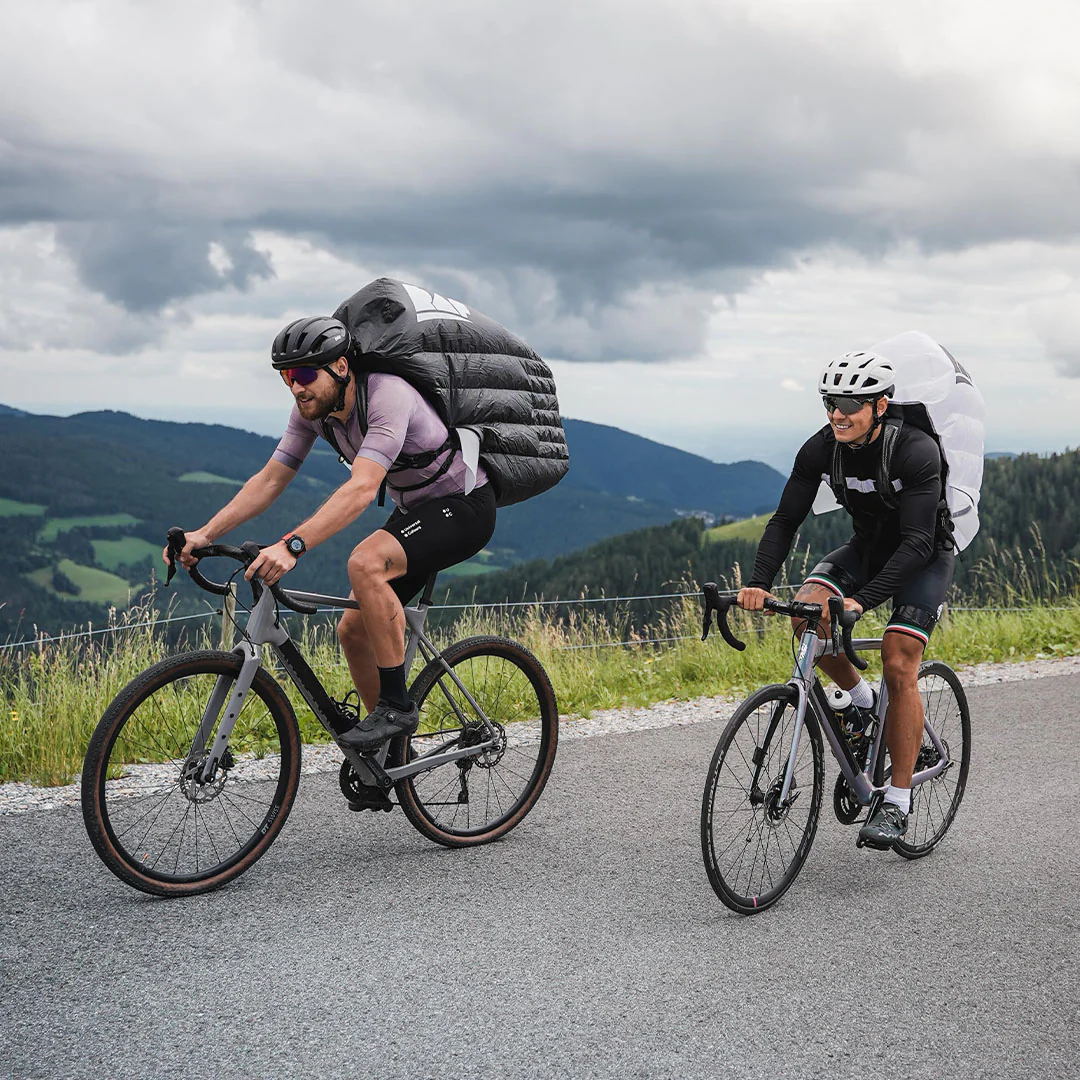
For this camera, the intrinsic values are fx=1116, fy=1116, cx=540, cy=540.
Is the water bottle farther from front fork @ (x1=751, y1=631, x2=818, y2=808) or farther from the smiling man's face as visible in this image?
the smiling man's face

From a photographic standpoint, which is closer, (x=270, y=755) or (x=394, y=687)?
(x=394, y=687)

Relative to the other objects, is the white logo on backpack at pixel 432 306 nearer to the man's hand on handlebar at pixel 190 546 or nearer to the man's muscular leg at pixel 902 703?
the man's hand on handlebar at pixel 190 546

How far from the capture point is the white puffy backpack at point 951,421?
4836 millimetres

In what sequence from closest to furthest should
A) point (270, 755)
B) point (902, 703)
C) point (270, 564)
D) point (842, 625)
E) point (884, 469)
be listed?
point (270, 564) < point (842, 625) < point (884, 469) < point (902, 703) < point (270, 755)

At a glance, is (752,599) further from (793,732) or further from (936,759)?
(936,759)

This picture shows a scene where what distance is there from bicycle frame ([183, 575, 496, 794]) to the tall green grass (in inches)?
9.2

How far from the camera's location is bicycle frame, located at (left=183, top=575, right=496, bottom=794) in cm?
447

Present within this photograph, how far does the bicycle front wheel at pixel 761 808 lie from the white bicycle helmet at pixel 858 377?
1240mm

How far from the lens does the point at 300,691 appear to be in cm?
475

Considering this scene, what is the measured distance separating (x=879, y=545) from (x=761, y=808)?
131 centimetres

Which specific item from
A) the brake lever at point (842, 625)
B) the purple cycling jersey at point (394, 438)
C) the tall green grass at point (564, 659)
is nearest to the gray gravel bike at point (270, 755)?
the tall green grass at point (564, 659)

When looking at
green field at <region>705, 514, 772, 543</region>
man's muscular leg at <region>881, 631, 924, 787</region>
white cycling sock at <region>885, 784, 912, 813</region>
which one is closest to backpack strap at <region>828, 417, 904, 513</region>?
man's muscular leg at <region>881, 631, 924, 787</region>

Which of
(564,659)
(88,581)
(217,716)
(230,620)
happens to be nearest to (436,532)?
(217,716)

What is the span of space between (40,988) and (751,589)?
2.92 metres
